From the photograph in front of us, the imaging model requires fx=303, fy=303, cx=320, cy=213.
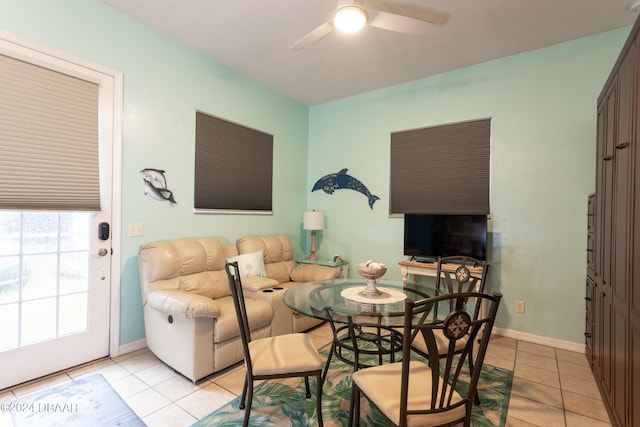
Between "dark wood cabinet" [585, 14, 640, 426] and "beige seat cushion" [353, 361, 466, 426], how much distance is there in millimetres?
986

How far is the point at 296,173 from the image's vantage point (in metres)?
4.58

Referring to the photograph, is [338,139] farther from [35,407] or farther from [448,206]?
[35,407]

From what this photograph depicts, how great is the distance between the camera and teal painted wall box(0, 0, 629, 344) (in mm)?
2662

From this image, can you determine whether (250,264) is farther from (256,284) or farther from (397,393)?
(397,393)

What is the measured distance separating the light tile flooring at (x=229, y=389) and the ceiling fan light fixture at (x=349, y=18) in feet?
8.48

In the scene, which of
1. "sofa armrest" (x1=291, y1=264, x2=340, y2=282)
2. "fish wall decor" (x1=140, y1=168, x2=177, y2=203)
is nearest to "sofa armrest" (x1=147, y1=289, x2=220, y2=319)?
"fish wall decor" (x1=140, y1=168, x2=177, y2=203)

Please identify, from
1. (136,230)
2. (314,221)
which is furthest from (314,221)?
(136,230)

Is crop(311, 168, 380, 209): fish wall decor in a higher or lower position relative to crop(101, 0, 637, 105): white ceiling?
lower

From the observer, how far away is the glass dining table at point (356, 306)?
5.43ft

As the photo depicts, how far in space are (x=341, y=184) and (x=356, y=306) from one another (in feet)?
9.09

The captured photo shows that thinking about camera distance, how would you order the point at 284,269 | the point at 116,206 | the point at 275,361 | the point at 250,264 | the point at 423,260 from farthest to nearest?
the point at 284,269 → the point at 423,260 → the point at 250,264 → the point at 116,206 → the point at 275,361

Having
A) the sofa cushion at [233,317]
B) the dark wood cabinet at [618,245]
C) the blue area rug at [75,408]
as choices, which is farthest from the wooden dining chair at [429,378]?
the blue area rug at [75,408]

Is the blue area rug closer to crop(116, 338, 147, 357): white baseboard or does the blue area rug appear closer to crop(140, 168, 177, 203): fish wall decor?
crop(116, 338, 147, 357): white baseboard

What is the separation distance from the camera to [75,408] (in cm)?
192
